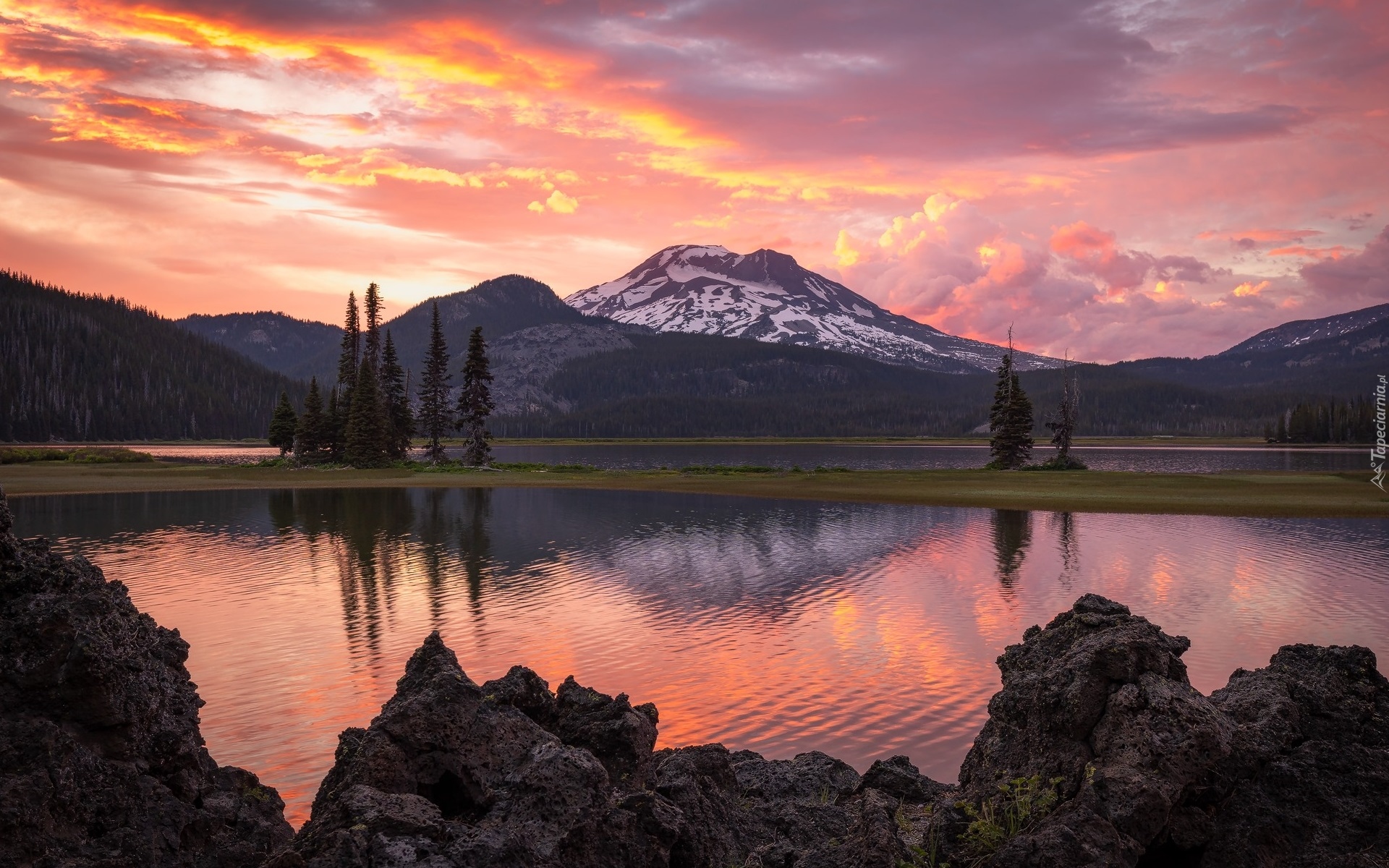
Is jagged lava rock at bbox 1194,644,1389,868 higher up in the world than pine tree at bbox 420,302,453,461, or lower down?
lower down

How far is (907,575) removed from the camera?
2938 cm

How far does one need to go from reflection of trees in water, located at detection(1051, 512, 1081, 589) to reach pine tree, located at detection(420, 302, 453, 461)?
69052 mm

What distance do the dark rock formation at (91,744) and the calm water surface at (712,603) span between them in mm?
3236

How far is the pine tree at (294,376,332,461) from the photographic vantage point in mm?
96562

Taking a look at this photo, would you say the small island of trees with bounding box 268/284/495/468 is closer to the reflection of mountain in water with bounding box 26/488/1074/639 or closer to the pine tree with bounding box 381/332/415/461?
the pine tree with bounding box 381/332/415/461

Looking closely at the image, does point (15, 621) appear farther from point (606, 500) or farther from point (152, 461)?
point (152, 461)

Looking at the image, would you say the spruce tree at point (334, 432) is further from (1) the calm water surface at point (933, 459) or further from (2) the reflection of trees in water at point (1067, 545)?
(2) the reflection of trees in water at point (1067, 545)

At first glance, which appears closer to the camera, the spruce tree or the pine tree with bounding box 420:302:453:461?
the spruce tree

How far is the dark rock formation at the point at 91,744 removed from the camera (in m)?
6.66

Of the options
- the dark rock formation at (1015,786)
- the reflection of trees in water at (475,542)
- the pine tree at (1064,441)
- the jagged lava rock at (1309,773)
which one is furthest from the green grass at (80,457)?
the jagged lava rock at (1309,773)

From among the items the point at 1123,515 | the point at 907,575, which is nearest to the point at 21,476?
the point at 907,575

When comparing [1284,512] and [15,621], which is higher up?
[15,621]

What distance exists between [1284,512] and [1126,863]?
50.5 m

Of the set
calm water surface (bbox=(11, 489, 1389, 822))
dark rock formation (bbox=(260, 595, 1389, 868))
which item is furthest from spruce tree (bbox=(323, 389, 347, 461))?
dark rock formation (bbox=(260, 595, 1389, 868))
